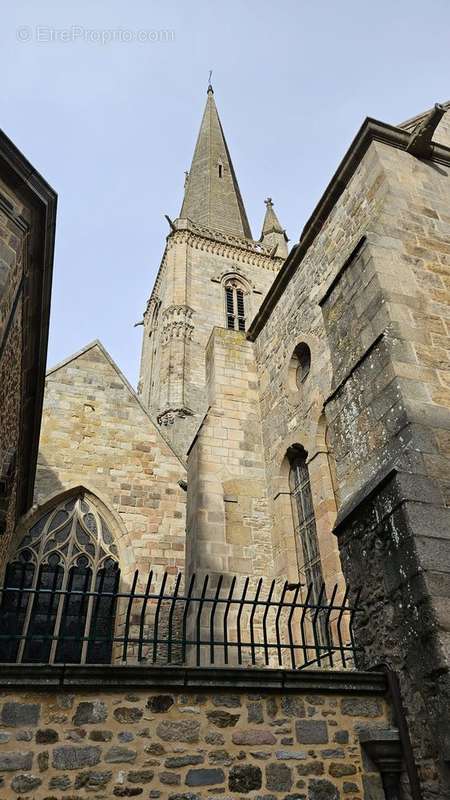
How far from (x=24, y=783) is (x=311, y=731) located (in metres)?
1.79

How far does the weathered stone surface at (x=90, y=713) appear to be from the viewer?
3482 mm

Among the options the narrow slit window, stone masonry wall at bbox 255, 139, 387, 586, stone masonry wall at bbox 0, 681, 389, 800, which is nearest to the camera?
stone masonry wall at bbox 0, 681, 389, 800

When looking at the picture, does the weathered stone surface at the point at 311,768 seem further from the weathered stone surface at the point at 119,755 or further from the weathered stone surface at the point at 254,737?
the weathered stone surface at the point at 119,755

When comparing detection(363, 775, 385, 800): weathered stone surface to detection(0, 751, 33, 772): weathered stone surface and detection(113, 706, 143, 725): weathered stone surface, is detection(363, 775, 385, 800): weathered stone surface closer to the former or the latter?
detection(113, 706, 143, 725): weathered stone surface

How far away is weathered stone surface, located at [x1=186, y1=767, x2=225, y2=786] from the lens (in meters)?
3.48

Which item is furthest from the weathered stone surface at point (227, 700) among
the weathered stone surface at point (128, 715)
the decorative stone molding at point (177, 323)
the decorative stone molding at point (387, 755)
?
the decorative stone molding at point (177, 323)

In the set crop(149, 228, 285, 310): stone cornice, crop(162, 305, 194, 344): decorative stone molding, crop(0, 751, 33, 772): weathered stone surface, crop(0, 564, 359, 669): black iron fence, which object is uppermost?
crop(149, 228, 285, 310): stone cornice

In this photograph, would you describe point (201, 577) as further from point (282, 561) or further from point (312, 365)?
point (312, 365)

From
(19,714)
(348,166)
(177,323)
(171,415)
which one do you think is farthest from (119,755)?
(177,323)

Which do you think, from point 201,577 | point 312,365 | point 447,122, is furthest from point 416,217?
point 201,577

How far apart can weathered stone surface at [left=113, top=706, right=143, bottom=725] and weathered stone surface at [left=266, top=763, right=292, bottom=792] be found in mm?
885

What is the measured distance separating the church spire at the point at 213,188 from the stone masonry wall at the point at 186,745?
28680 millimetres

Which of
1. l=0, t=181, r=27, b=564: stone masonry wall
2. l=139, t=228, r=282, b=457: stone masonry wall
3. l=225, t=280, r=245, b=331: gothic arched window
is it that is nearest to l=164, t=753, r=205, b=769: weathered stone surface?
l=0, t=181, r=27, b=564: stone masonry wall

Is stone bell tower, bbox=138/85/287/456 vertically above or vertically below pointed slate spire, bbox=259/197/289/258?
below
